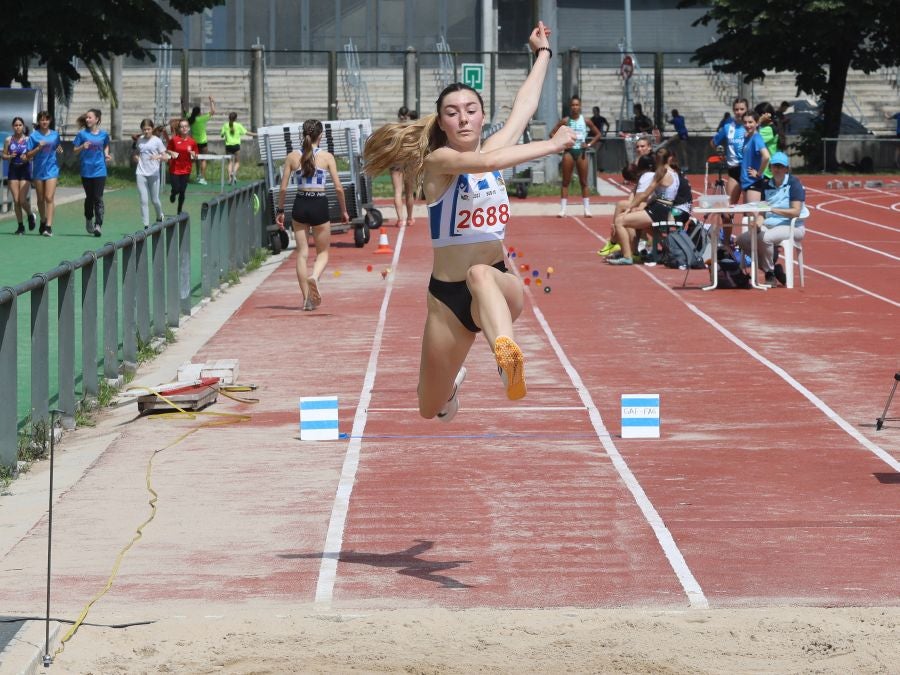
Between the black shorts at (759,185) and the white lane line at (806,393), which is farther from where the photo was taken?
the black shorts at (759,185)

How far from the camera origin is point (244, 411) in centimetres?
1246

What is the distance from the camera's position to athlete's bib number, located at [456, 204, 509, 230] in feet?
25.3

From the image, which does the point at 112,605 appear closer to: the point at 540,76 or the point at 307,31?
the point at 540,76

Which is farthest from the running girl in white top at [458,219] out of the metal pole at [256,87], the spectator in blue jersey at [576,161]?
the metal pole at [256,87]

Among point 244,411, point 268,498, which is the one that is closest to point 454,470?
point 268,498

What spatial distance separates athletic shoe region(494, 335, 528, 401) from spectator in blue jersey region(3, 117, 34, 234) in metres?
21.1

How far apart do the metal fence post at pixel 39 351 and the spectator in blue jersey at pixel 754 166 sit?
13.1 m

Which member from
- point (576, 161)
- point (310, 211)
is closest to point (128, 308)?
point (310, 211)

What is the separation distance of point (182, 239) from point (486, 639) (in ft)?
37.6

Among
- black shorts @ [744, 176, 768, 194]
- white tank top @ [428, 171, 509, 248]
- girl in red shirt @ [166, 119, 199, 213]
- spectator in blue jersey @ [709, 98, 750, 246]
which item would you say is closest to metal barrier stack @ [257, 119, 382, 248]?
girl in red shirt @ [166, 119, 199, 213]

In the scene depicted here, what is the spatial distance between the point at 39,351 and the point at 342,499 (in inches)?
101

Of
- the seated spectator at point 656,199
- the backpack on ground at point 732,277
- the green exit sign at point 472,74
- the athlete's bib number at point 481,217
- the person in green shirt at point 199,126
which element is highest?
the green exit sign at point 472,74

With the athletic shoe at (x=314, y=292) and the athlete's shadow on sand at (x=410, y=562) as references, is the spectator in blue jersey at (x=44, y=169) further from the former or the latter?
the athlete's shadow on sand at (x=410, y=562)

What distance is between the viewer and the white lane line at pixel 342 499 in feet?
25.3
